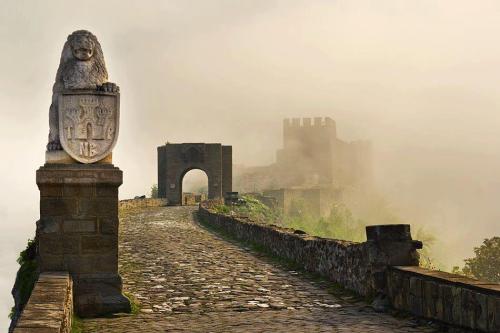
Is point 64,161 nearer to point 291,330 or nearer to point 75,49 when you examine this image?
point 75,49

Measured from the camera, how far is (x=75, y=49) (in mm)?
6367

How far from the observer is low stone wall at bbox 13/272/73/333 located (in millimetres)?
3891

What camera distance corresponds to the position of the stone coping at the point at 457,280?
4.72 m

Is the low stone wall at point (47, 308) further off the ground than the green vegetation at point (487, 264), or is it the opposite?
the low stone wall at point (47, 308)

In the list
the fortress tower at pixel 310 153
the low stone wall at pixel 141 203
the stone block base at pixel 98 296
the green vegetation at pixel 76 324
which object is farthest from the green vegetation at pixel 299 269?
the fortress tower at pixel 310 153

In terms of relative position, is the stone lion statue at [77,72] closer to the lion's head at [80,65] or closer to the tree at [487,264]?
the lion's head at [80,65]

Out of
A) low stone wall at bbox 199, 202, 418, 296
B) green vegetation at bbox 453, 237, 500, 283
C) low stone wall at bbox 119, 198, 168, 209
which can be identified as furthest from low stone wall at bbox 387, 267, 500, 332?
green vegetation at bbox 453, 237, 500, 283

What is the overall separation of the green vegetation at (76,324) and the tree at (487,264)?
33088 millimetres

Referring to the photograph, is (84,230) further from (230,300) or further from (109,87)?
(230,300)

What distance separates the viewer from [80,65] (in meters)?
6.38

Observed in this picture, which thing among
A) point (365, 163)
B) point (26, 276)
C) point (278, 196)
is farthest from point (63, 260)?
point (365, 163)

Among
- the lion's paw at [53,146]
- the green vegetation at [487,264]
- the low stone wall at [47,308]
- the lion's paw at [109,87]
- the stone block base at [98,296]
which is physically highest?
the lion's paw at [109,87]

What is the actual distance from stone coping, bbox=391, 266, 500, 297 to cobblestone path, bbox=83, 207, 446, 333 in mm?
457

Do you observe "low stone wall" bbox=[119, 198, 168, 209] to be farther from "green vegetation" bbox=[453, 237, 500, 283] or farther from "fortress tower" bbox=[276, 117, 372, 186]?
"fortress tower" bbox=[276, 117, 372, 186]
